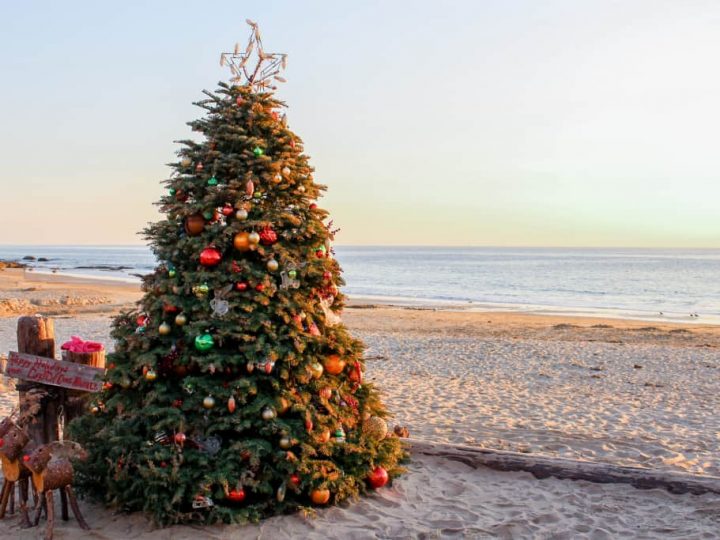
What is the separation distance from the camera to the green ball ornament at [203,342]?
4934 millimetres

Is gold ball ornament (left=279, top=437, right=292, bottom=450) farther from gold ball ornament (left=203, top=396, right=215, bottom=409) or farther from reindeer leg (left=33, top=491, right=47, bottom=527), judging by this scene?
reindeer leg (left=33, top=491, right=47, bottom=527)

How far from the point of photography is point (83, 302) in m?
26.9

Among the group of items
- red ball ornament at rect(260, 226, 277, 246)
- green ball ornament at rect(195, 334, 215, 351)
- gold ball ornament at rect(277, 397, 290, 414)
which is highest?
red ball ornament at rect(260, 226, 277, 246)

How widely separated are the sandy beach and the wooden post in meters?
0.81

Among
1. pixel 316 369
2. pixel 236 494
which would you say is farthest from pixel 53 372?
pixel 316 369

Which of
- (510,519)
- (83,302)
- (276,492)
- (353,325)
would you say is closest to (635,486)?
(510,519)

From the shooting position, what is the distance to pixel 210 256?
16.5 ft


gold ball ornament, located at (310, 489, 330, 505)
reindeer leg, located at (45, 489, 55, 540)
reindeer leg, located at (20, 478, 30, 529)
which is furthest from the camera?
gold ball ornament, located at (310, 489, 330, 505)

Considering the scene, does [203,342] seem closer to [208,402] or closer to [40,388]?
[208,402]

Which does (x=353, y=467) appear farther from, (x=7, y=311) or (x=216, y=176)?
(x=7, y=311)

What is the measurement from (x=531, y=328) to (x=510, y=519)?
18850mm

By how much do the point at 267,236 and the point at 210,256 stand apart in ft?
1.59

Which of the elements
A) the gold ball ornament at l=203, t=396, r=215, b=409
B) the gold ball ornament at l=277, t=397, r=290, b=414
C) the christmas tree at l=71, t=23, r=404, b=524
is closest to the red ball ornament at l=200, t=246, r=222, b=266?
the christmas tree at l=71, t=23, r=404, b=524

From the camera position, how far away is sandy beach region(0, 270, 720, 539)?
16.3ft
